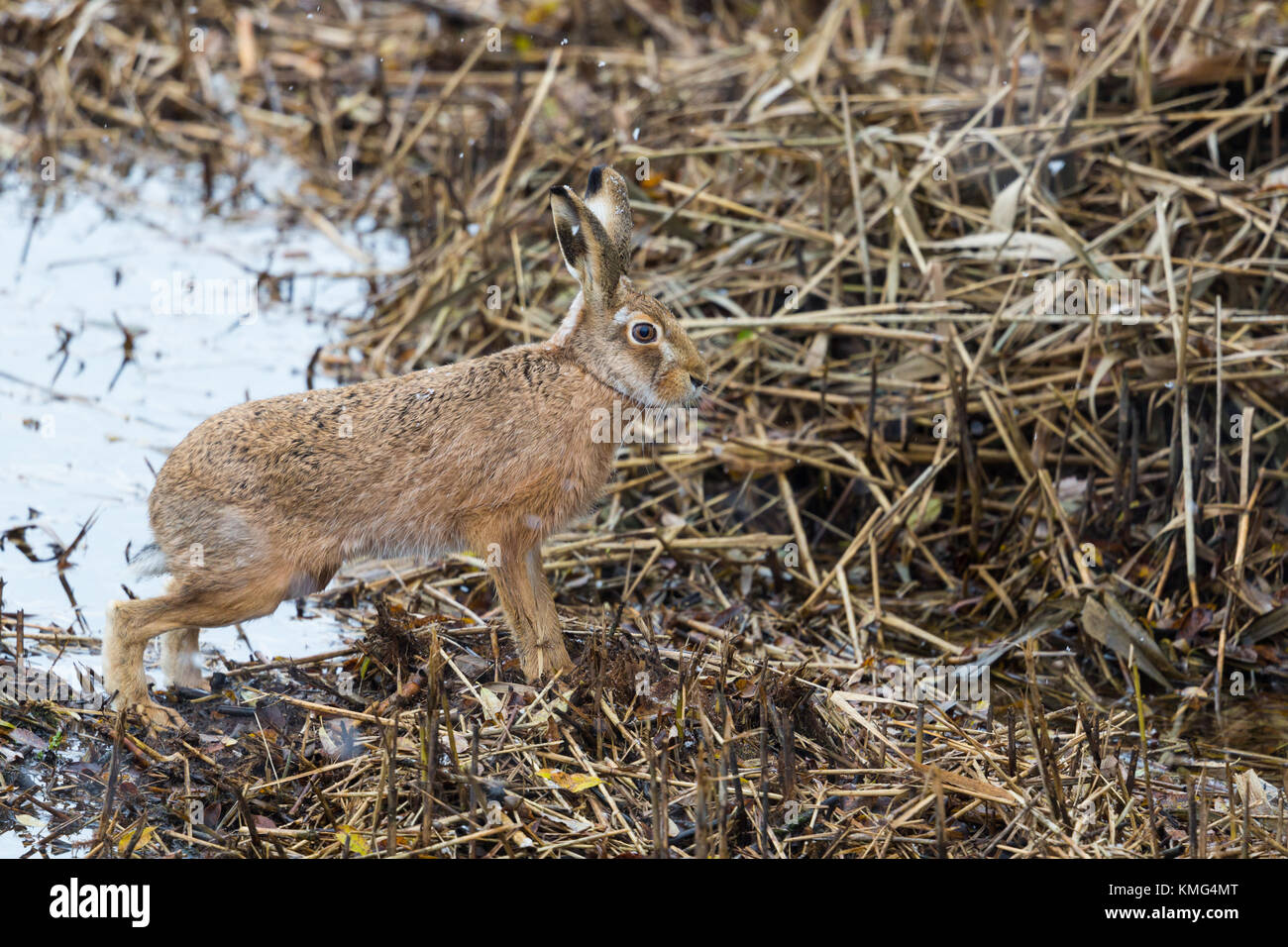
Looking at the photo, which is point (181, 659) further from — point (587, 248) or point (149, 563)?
point (587, 248)

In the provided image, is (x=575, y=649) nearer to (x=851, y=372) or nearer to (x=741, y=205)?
(x=851, y=372)

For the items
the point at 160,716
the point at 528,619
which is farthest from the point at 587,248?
the point at 160,716

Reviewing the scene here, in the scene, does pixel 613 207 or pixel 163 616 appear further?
pixel 613 207

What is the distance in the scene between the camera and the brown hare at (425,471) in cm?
486

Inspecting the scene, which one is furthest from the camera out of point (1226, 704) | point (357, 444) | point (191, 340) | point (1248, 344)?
point (191, 340)

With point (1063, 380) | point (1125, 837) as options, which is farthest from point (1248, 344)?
point (1125, 837)

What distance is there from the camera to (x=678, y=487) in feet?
23.0

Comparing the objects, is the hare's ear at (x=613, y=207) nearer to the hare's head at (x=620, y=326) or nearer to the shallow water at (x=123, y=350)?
the hare's head at (x=620, y=326)

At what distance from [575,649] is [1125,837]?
2078 mm

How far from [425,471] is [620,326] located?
90 centimetres

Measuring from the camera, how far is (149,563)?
5.15 metres

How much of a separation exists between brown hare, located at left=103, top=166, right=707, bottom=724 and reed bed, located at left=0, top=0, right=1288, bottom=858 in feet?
1.05

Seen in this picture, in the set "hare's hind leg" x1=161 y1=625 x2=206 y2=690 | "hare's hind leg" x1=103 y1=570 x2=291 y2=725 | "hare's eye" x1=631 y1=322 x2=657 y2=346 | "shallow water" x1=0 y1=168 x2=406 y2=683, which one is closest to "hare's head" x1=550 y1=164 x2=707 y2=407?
"hare's eye" x1=631 y1=322 x2=657 y2=346

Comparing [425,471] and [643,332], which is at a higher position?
[643,332]
